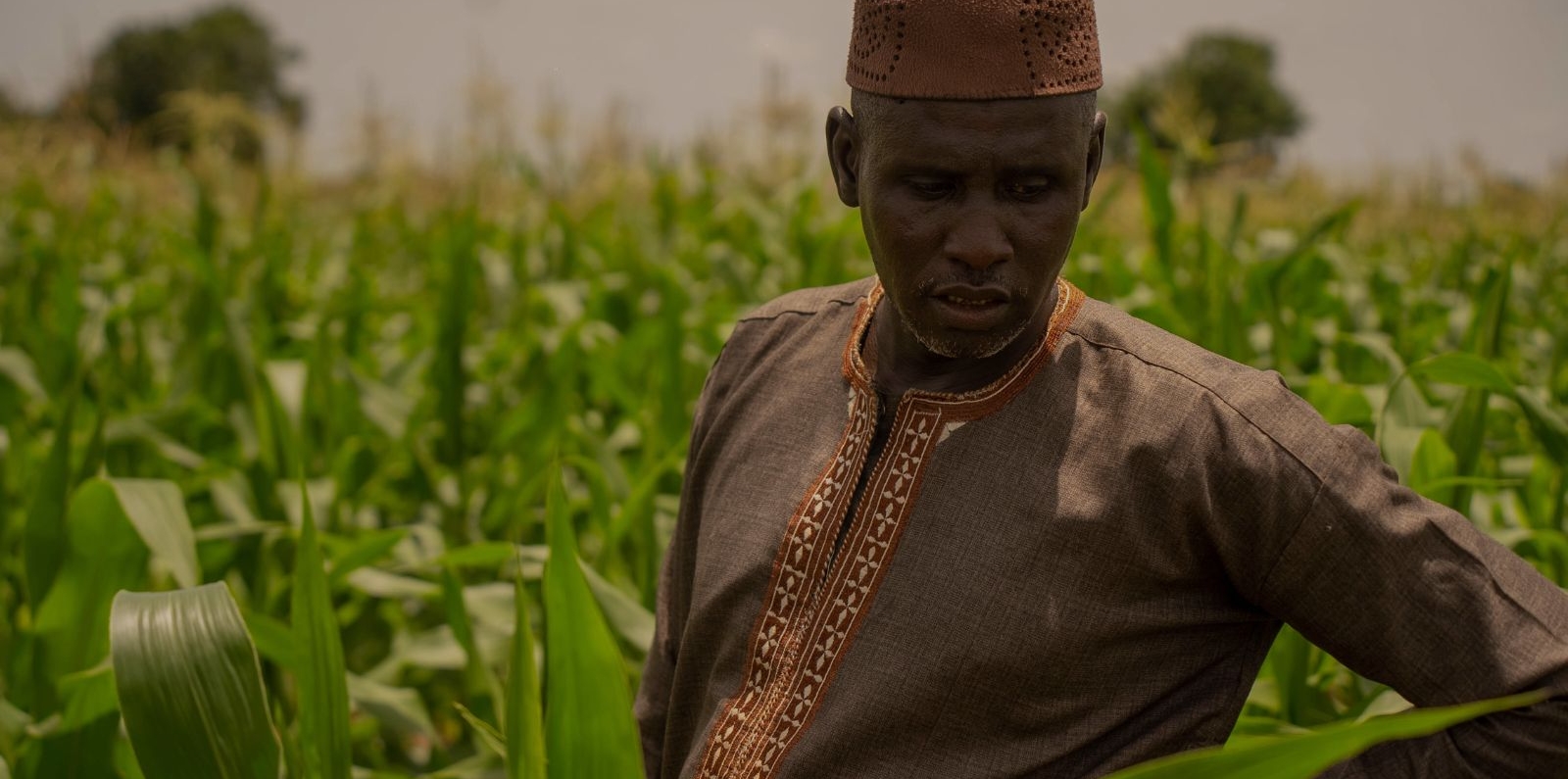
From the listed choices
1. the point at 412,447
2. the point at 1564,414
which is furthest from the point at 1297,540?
the point at 412,447

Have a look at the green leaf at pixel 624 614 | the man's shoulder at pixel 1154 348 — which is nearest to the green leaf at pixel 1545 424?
the man's shoulder at pixel 1154 348

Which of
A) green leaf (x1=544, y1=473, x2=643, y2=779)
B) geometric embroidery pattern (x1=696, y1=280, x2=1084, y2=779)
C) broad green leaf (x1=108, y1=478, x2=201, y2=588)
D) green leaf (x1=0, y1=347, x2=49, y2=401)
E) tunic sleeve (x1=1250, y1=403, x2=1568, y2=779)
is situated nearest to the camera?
green leaf (x1=544, y1=473, x2=643, y2=779)

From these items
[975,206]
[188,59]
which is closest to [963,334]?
[975,206]

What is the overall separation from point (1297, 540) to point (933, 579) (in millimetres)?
297

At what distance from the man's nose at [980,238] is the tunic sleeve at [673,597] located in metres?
0.46

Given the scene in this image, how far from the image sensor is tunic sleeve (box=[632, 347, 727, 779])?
153 cm

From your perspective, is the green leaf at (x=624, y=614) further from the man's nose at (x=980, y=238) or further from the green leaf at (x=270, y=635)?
the man's nose at (x=980, y=238)

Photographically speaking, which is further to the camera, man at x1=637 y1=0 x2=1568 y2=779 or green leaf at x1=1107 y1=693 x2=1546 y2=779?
man at x1=637 y1=0 x2=1568 y2=779

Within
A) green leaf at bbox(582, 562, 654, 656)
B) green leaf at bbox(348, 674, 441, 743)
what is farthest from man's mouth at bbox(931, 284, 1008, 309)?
green leaf at bbox(348, 674, 441, 743)

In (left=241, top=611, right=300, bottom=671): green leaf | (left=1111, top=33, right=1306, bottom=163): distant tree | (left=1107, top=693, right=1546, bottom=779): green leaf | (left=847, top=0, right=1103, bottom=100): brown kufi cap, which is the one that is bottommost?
(left=1111, top=33, right=1306, bottom=163): distant tree

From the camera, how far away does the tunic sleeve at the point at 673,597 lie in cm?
153

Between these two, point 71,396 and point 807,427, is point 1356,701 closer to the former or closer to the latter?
point 807,427

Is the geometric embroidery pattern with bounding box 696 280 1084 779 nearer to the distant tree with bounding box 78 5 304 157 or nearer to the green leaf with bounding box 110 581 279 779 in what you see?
the green leaf with bounding box 110 581 279 779

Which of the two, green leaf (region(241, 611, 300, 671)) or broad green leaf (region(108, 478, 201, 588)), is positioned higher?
broad green leaf (region(108, 478, 201, 588))
